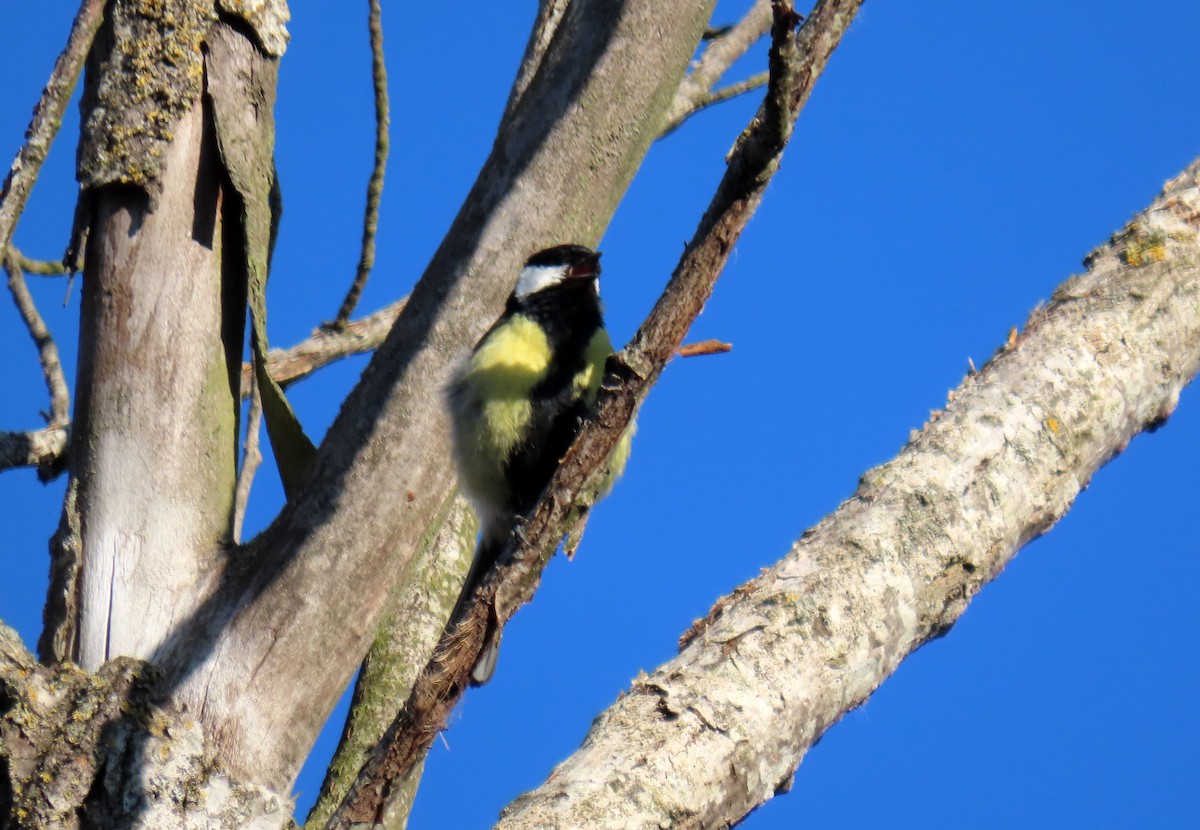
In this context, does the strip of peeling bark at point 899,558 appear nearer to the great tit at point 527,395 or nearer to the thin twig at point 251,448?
the great tit at point 527,395

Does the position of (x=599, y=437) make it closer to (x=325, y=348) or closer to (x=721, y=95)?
(x=325, y=348)

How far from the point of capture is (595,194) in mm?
2248

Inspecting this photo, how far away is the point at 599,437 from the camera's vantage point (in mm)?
1777

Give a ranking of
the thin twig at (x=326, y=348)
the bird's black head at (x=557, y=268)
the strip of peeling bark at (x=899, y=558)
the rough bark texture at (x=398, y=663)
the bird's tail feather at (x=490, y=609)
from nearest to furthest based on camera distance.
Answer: the strip of peeling bark at (x=899, y=558) → the bird's tail feather at (x=490, y=609) → the bird's black head at (x=557, y=268) → the rough bark texture at (x=398, y=663) → the thin twig at (x=326, y=348)

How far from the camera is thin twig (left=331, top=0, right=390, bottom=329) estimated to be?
3059mm

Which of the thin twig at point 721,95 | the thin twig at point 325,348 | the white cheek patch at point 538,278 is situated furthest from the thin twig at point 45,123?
the thin twig at point 721,95

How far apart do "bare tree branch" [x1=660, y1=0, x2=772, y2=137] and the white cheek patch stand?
1.02m

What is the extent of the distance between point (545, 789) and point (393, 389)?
851 mm

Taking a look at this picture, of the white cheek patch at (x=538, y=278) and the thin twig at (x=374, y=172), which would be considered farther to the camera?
the thin twig at (x=374, y=172)

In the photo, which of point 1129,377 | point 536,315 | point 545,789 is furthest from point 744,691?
point 536,315

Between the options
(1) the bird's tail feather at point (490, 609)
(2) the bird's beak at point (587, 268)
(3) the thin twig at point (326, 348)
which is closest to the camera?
(1) the bird's tail feather at point (490, 609)

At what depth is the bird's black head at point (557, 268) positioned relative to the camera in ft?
7.75

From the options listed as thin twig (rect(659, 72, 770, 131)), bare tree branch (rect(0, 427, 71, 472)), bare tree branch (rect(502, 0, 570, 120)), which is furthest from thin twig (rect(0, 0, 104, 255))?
thin twig (rect(659, 72, 770, 131))

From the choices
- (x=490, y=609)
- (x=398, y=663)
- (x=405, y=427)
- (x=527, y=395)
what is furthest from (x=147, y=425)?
(x=527, y=395)
